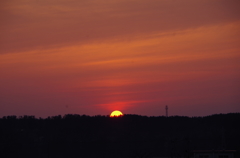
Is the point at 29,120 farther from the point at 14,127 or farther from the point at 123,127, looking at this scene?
the point at 123,127

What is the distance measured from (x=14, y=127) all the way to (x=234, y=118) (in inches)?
1760

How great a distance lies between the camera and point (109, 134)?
9212 centimetres

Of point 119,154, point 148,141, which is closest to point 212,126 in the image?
point 148,141

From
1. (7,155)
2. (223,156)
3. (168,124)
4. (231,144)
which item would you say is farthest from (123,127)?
(223,156)

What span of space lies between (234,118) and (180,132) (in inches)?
467

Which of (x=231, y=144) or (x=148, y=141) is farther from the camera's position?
(x=148, y=141)

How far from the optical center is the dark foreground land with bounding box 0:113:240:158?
74250 millimetres

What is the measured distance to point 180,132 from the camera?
289 feet

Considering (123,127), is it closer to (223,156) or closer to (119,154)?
(119,154)

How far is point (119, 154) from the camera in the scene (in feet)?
243

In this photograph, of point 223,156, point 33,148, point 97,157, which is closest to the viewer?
point 223,156

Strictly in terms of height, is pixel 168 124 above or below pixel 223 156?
above

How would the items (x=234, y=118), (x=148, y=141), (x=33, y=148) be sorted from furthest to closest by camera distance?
(x=234, y=118) → (x=148, y=141) → (x=33, y=148)

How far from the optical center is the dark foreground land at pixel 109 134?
74.2 m
